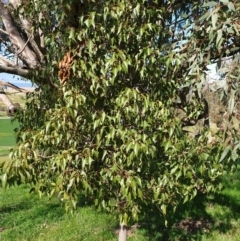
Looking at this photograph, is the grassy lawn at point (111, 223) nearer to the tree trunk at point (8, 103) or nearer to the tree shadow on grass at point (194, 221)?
the tree shadow on grass at point (194, 221)

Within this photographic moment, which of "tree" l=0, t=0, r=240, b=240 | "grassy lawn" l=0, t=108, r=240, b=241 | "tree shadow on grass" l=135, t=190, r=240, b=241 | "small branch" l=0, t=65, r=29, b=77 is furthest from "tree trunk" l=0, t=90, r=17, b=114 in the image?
"tree shadow on grass" l=135, t=190, r=240, b=241

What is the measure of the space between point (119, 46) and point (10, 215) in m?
4.92

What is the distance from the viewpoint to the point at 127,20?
10.3 ft

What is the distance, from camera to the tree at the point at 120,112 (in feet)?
9.82

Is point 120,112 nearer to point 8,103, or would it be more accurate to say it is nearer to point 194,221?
point 8,103

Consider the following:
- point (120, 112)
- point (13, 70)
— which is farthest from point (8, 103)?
point (120, 112)

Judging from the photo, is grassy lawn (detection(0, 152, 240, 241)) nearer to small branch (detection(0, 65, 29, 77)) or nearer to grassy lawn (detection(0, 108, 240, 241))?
grassy lawn (detection(0, 108, 240, 241))

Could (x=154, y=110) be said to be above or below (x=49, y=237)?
above

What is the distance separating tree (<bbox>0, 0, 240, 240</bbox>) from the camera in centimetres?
299

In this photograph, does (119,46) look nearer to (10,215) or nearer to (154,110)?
(154,110)

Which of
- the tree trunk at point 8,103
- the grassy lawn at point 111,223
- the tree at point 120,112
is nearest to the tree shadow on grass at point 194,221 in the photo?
the grassy lawn at point 111,223

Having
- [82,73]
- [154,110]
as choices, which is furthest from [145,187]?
[82,73]

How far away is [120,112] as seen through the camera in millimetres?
3104

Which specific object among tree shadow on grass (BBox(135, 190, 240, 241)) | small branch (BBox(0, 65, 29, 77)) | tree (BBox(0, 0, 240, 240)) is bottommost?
tree shadow on grass (BBox(135, 190, 240, 241))
